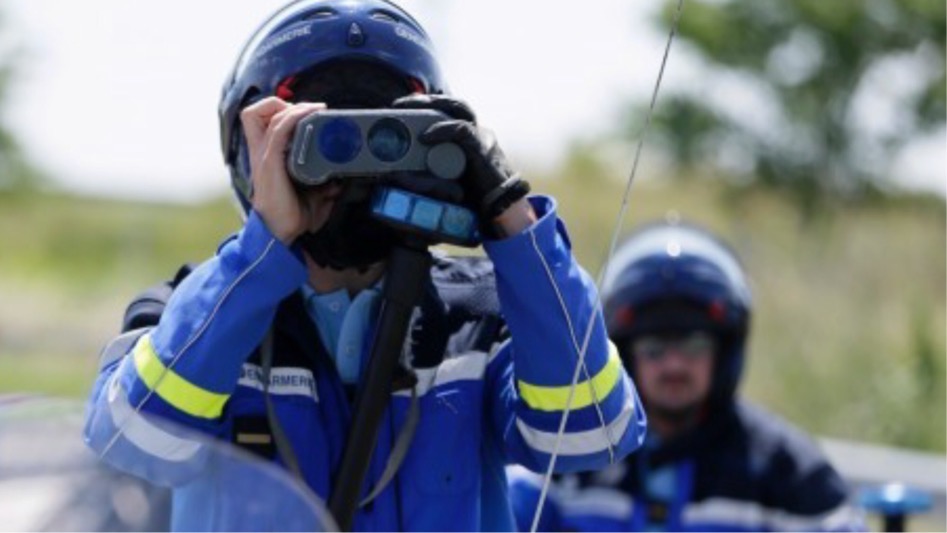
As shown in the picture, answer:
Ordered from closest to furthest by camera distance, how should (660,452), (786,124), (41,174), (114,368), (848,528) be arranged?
(114,368)
(848,528)
(660,452)
(786,124)
(41,174)

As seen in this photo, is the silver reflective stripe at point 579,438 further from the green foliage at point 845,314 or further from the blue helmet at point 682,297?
the green foliage at point 845,314

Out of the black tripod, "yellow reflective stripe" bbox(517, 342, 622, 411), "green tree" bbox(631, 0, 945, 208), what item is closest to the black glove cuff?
the black tripod

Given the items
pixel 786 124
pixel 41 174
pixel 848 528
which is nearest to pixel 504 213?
pixel 848 528

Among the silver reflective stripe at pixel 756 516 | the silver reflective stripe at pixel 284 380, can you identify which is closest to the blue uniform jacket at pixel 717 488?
the silver reflective stripe at pixel 756 516

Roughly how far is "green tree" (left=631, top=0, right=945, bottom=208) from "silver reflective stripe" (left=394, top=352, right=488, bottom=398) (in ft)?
82.1

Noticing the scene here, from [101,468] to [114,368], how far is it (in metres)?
0.35

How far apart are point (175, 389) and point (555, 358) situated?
55 cm

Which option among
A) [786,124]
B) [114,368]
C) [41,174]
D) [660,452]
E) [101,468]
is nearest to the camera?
[101,468]

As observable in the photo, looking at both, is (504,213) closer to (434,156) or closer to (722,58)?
(434,156)

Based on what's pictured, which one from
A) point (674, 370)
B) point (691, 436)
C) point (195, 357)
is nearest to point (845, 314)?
point (674, 370)

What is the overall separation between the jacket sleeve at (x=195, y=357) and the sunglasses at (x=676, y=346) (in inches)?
113

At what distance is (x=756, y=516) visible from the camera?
5.74 m

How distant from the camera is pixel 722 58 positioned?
107ft

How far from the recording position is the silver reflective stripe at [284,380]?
354 cm
